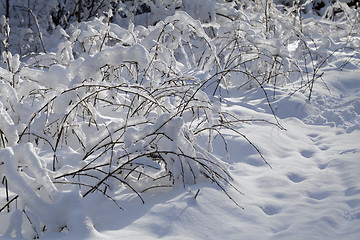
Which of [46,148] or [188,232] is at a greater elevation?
[188,232]

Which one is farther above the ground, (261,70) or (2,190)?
(2,190)

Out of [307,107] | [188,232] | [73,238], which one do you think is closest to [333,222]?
[188,232]

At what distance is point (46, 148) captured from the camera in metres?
2.34

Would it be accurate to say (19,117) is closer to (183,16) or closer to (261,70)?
(183,16)

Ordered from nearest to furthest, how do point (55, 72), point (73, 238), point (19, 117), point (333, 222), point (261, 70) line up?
point (73, 238), point (333, 222), point (19, 117), point (55, 72), point (261, 70)

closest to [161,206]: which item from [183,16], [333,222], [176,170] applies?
[176,170]

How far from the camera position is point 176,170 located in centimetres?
180

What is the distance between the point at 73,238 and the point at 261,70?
2.98 m

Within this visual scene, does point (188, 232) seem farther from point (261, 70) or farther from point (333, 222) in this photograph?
point (261, 70)

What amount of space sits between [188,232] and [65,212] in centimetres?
44

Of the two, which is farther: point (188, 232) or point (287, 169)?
point (287, 169)

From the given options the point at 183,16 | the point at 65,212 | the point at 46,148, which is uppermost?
the point at 183,16

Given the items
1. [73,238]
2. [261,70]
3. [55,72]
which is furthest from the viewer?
[261,70]

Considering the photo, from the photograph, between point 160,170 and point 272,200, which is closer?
point 272,200
